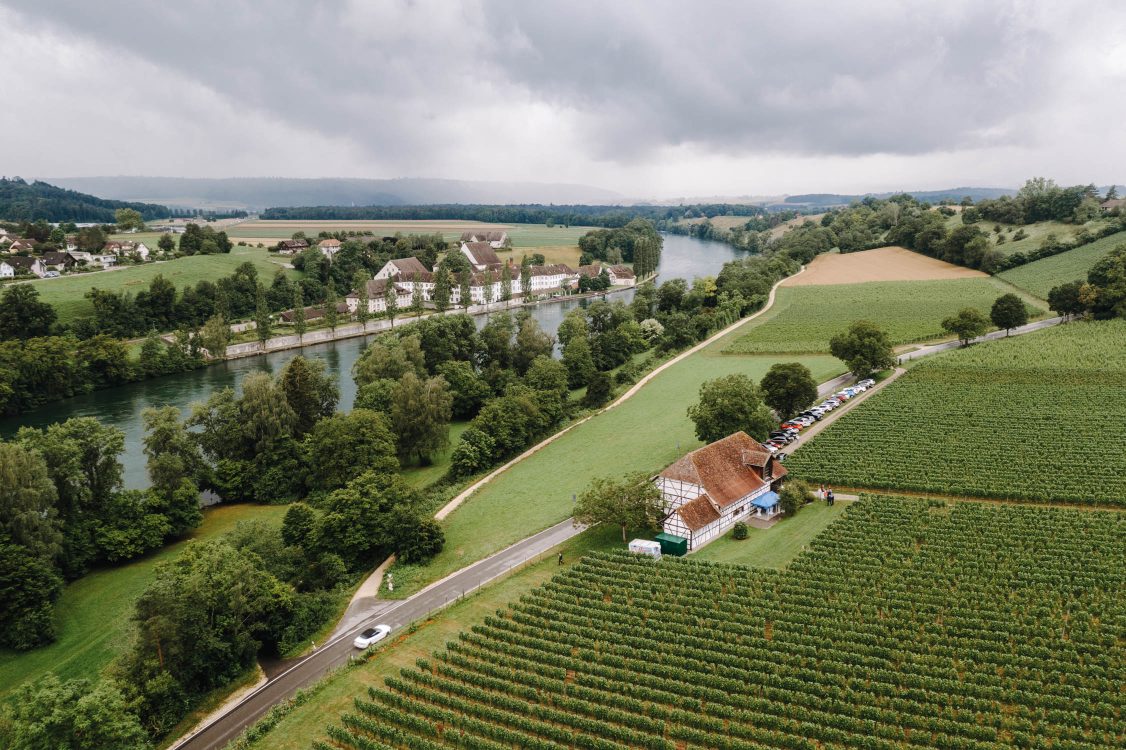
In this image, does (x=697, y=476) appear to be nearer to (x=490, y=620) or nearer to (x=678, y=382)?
(x=490, y=620)

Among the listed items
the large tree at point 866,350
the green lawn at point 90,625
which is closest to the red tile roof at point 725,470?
the large tree at point 866,350

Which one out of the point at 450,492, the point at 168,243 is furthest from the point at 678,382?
the point at 168,243

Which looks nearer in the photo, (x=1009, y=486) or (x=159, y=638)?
(x=159, y=638)

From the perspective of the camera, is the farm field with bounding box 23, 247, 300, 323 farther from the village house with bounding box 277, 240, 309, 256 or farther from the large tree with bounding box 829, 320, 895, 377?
the large tree with bounding box 829, 320, 895, 377

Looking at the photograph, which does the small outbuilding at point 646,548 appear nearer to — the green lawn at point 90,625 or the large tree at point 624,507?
the large tree at point 624,507

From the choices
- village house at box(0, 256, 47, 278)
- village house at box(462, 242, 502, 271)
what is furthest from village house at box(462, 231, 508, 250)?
village house at box(0, 256, 47, 278)
